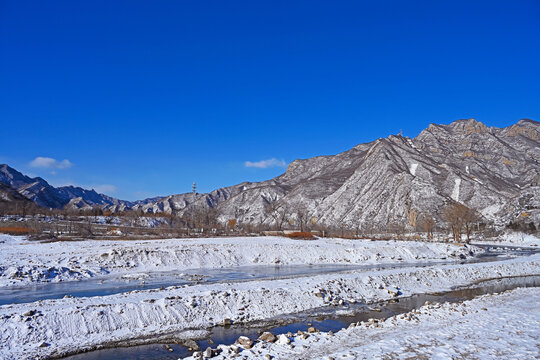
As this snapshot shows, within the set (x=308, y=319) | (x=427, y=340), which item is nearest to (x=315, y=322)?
(x=308, y=319)

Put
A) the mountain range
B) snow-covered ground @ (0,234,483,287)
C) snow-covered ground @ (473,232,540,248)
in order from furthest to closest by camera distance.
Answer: the mountain range < snow-covered ground @ (473,232,540,248) < snow-covered ground @ (0,234,483,287)

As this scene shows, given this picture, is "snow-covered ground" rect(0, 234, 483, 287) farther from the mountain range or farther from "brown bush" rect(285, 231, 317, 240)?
the mountain range

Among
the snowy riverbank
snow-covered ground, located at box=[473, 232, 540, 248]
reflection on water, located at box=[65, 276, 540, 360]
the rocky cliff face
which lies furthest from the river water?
the rocky cliff face

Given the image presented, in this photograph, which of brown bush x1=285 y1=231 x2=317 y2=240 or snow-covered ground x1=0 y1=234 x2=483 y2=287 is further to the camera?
brown bush x1=285 y1=231 x2=317 y2=240

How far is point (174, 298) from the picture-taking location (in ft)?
56.6

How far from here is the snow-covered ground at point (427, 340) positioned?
11148mm

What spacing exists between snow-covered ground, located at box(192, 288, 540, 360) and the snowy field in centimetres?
12

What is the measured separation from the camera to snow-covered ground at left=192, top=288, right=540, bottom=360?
36.6 ft

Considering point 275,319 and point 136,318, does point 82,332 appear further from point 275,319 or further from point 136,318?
point 275,319

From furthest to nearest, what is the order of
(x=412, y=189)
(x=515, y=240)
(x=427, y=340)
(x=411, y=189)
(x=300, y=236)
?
(x=411, y=189)
(x=412, y=189)
(x=515, y=240)
(x=300, y=236)
(x=427, y=340)

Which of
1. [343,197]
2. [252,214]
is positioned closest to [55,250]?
[343,197]

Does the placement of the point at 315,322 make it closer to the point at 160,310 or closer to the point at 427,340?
the point at 427,340

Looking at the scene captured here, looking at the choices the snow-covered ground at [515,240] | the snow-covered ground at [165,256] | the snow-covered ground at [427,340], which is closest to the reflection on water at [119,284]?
the snow-covered ground at [165,256]

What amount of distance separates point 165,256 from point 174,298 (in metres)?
18.5
